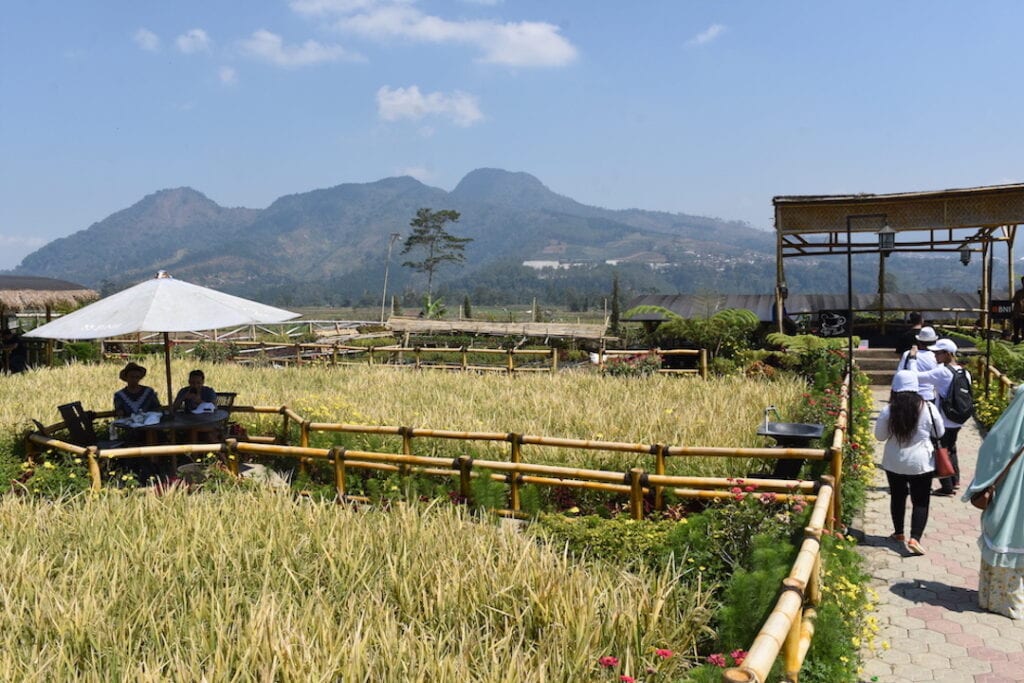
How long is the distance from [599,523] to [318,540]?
5.61ft

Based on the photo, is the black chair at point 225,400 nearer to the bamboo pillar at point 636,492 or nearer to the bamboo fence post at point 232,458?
the bamboo fence post at point 232,458

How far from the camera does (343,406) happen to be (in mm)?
9617

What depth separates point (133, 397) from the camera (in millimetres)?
7887

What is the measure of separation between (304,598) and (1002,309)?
23.4m

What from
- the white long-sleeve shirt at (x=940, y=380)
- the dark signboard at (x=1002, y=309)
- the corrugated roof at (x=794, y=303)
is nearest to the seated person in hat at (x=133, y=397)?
the white long-sleeve shirt at (x=940, y=380)

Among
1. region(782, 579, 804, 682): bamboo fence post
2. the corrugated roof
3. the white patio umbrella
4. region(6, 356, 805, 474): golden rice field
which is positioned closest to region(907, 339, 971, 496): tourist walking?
region(6, 356, 805, 474): golden rice field

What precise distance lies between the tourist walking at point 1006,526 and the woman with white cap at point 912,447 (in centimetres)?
75

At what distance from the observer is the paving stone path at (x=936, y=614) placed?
3.69 metres

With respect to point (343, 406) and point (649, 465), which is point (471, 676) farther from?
point (343, 406)

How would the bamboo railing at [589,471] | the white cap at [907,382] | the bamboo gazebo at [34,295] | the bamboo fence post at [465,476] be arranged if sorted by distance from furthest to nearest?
1. the bamboo gazebo at [34,295]
2. the bamboo fence post at [465,476]
3. the white cap at [907,382]
4. the bamboo railing at [589,471]

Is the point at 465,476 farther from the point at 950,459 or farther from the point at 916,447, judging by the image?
the point at 950,459

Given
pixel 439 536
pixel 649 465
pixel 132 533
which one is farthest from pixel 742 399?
pixel 132 533

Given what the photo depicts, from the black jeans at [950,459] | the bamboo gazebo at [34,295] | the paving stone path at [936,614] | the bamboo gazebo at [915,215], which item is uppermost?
the bamboo gazebo at [915,215]

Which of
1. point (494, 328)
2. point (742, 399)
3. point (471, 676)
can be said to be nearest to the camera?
point (471, 676)
